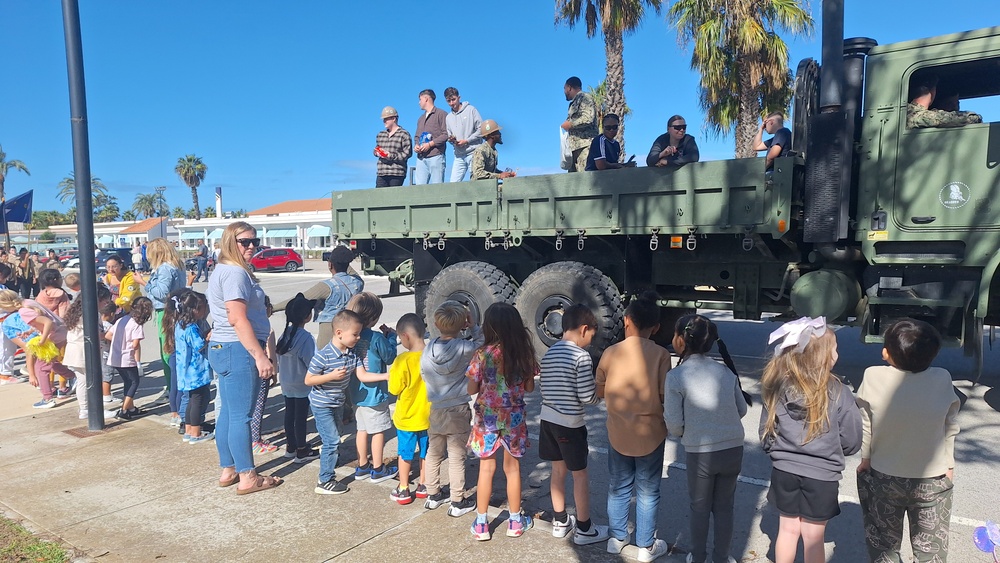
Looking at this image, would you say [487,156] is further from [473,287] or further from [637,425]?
[637,425]

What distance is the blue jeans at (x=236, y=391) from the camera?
4.15 meters

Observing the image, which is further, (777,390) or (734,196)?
(734,196)

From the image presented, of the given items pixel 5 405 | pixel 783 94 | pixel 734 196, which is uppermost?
pixel 783 94

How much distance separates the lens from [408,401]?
3967mm

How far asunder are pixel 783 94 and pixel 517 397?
50.9 ft

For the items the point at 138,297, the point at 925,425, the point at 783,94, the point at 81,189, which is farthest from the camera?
the point at 783,94

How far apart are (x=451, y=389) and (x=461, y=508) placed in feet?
2.18

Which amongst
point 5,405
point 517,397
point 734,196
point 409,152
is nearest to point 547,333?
point 734,196

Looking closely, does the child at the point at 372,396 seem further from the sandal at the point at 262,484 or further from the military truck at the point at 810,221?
the military truck at the point at 810,221

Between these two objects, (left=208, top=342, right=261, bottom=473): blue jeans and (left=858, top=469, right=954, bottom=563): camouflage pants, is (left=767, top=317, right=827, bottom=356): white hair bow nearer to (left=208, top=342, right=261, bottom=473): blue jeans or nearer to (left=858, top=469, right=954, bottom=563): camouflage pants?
(left=858, top=469, right=954, bottom=563): camouflage pants

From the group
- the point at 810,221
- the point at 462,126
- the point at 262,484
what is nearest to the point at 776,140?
the point at 810,221

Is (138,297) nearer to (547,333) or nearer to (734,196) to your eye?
(547,333)

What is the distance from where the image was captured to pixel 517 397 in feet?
11.7

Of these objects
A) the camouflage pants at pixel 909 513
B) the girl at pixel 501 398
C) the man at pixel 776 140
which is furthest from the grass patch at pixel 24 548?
the man at pixel 776 140
